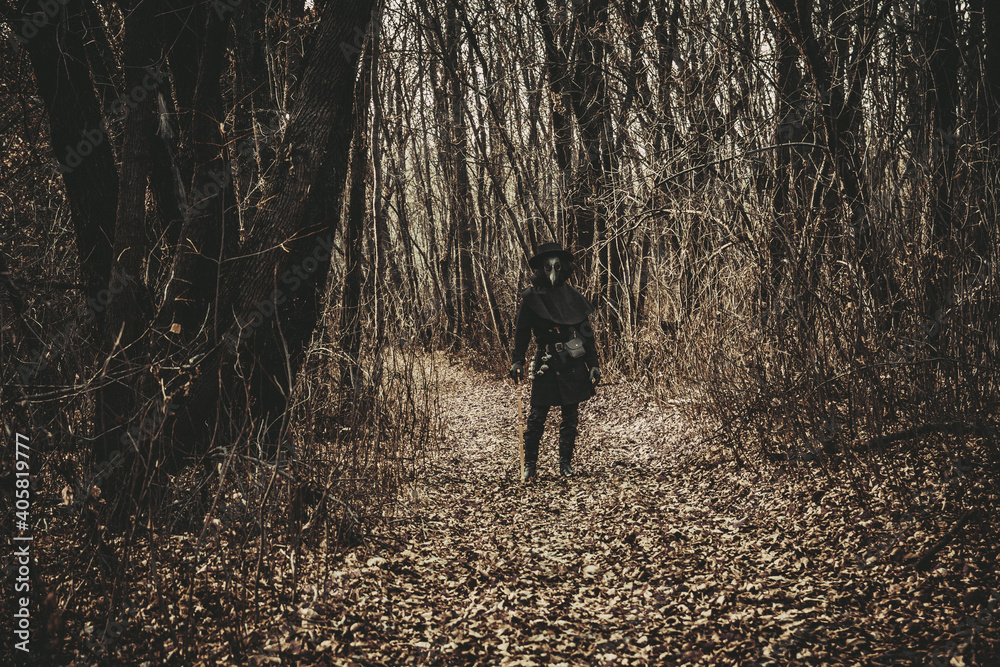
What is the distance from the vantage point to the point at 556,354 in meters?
6.35

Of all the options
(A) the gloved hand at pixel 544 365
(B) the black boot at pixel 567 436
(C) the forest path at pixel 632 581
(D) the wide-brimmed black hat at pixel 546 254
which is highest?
(D) the wide-brimmed black hat at pixel 546 254

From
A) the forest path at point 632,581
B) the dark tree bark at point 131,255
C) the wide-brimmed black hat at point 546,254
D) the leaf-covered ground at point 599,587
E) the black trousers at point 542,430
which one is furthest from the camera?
the wide-brimmed black hat at point 546,254

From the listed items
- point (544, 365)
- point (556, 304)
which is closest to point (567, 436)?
point (544, 365)

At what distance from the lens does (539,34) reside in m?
13.1

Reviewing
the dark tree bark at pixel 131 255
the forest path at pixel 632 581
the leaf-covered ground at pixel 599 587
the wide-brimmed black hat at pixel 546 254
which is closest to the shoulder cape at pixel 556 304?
the wide-brimmed black hat at pixel 546 254

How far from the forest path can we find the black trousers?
0.93 ft

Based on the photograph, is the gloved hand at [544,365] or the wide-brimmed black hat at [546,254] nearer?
the gloved hand at [544,365]

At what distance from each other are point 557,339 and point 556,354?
153 millimetres

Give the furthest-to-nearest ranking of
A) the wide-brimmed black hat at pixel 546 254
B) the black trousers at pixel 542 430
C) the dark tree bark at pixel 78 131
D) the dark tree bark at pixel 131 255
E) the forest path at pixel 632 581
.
→ the wide-brimmed black hat at pixel 546 254 < the black trousers at pixel 542 430 < the dark tree bark at pixel 78 131 < the dark tree bark at pixel 131 255 < the forest path at pixel 632 581

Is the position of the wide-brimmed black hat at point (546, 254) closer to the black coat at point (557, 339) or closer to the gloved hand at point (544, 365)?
the black coat at point (557, 339)

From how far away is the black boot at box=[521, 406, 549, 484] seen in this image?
20.7 ft

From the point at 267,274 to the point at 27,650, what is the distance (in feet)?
7.59

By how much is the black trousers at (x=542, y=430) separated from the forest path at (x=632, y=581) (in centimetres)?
28

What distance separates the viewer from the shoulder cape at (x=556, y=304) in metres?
6.36
